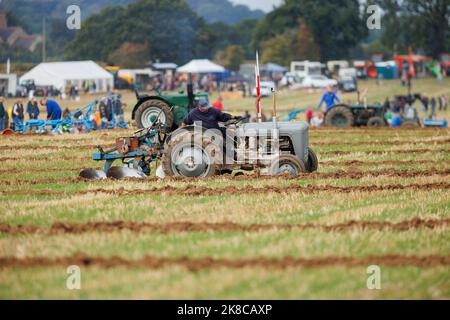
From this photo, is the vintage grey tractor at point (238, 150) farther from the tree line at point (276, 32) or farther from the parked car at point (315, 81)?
the parked car at point (315, 81)

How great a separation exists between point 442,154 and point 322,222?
10319 mm

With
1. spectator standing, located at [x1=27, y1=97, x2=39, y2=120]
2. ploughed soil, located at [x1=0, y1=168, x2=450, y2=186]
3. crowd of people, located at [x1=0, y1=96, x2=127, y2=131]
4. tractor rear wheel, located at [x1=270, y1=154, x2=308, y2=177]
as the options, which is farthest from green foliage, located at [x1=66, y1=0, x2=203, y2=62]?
tractor rear wheel, located at [x1=270, y1=154, x2=308, y2=177]

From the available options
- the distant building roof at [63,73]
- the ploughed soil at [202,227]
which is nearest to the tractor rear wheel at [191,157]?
the ploughed soil at [202,227]

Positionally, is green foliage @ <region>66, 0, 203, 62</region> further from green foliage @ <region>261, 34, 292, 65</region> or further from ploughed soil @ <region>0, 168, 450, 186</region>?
ploughed soil @ <region>0, 168, 450, 186</region>

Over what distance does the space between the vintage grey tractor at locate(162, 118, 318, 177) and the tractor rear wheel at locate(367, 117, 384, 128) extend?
59.3ft

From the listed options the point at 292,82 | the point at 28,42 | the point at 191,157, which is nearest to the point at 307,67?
the point at 292,82

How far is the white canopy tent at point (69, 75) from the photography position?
2272 inches

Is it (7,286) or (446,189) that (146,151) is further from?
(7,286)

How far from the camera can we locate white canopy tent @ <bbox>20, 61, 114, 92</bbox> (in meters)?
57.7

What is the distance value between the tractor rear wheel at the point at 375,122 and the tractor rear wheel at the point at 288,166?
59.7 feet

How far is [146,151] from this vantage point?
16.3 metres

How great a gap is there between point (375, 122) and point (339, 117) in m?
1.17

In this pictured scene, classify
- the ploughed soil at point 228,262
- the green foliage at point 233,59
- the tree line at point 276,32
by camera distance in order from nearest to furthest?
the ploughed soil at point 228,262, the tree line at point 276,32, the green foliage at point 233,59
